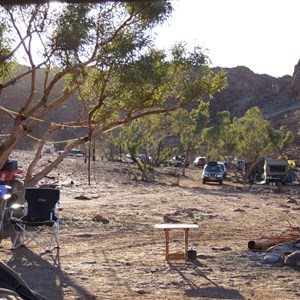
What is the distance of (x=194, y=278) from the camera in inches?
353

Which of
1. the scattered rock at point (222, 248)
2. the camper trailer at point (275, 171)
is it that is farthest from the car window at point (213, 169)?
the scattered rock at point (222, 248)

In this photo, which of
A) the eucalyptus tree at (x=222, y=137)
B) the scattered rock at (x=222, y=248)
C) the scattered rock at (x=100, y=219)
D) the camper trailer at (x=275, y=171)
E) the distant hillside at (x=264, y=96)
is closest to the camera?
the scattered rock at (x=222, y=248)

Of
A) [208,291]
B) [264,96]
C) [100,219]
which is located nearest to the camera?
[208,291]

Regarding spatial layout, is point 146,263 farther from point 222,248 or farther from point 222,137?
point 222,137

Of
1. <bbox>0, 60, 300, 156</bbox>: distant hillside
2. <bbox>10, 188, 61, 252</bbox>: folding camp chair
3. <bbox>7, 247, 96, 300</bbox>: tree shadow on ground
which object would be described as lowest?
<bbox>7, 247, 96, 300</bbox>: tree shadow on ground

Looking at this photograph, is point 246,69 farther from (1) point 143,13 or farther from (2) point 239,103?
(1) point 143,13

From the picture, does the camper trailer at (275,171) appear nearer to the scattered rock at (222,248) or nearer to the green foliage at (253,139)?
the green foliage at (253,139)

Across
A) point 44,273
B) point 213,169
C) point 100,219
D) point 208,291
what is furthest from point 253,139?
point 208,291

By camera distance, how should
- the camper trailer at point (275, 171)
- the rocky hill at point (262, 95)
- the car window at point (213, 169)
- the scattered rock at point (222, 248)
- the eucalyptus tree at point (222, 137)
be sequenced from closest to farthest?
the scattered rock at point (222, 248), the car window at point (213, 169), the camper trailer at point (275, 171), the eucalyptus tree at point (222, 137), the rocky hill at point (262, 95)

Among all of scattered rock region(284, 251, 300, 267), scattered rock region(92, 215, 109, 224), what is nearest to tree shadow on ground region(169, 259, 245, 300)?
scattered rock region(284, 251, 300, 267)

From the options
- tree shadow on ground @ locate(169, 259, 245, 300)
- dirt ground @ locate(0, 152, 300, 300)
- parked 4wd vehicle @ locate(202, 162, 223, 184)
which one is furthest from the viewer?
parked 4wd vehicle @ locate(202, 162, 223, 184)

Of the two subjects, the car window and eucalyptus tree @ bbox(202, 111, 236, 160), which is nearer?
the car window

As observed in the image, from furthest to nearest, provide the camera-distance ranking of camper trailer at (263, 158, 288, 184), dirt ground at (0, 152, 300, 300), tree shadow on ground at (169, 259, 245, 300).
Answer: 1. camper trailer at (263, 158, 288, 184)
2. dirt ground at (0, 152, 300, 300)
3. tree shadow on ground at (169, 259, 245, 300)

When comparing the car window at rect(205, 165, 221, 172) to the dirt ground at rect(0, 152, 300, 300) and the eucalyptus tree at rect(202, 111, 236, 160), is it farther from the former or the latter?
the dirt ground at rect(0, 152, 300, 300)
